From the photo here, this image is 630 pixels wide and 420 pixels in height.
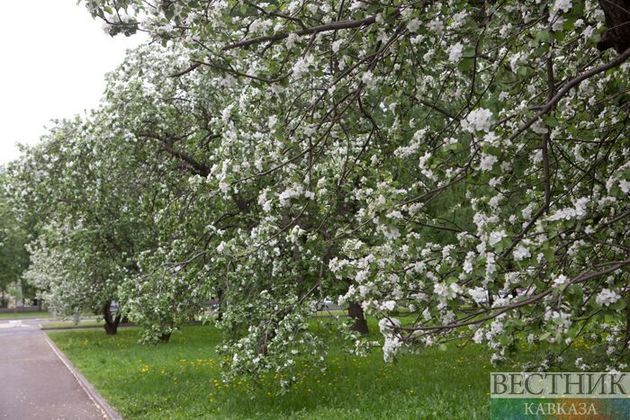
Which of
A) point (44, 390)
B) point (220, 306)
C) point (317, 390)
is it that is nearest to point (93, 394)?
point (44, 390)

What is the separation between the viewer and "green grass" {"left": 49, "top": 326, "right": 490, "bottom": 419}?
26.5 feet

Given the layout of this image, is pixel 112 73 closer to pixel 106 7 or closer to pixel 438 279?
pixel 106 7

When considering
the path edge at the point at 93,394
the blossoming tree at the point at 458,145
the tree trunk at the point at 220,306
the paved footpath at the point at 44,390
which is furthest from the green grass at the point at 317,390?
the blossoming tree at the point at 458,145

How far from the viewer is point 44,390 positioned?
39.7ft

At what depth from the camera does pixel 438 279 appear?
454cm

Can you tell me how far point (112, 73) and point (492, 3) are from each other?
28.9 feet

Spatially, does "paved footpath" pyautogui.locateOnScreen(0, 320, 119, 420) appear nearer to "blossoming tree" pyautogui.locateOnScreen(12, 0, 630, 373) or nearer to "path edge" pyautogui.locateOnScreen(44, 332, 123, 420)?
"path edge" pyautogui.locateOnScreen(44, 332, 123, 420)

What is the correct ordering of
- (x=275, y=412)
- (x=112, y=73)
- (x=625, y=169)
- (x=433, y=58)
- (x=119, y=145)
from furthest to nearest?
(x=112, y=73)
(x=119, y=145)
(x=275, y=412)
(x=433, y=58)
(x=625, y=169)

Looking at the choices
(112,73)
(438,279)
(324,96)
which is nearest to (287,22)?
(324,96)

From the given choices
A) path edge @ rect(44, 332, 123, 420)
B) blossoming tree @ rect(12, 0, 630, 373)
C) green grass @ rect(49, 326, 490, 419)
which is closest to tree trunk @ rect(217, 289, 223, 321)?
green grass @ rect(49, 326, 490, 419)

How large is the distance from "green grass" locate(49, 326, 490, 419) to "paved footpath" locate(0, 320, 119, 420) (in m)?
0.31

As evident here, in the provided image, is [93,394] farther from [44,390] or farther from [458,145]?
[458,145]

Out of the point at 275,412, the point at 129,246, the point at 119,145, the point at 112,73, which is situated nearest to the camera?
the point at 275,412

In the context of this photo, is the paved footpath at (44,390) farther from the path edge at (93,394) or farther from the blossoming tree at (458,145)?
the blossoming tree at (458,145)
